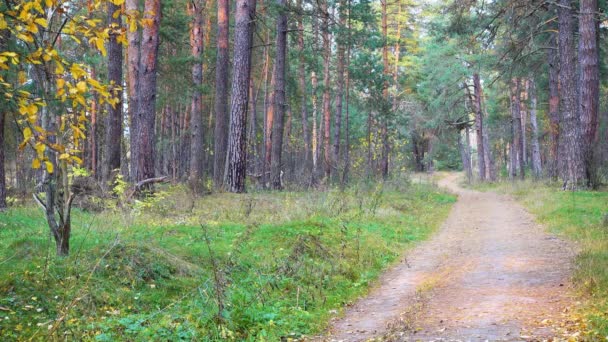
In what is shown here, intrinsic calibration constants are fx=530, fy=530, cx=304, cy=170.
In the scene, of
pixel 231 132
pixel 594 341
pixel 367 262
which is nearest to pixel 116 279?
pixel 367 262

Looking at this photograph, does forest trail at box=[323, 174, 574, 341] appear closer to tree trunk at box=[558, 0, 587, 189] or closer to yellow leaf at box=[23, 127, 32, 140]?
yellow leaf at box=[23, 127, 32, 140]

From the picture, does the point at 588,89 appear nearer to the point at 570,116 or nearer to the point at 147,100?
the point at 570,116

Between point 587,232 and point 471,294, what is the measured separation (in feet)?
15.1

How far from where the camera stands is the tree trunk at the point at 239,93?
15539mm

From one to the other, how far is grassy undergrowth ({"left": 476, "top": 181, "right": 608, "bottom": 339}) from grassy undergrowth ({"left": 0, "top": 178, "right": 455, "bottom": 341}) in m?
2.82

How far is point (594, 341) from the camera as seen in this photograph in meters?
4.53

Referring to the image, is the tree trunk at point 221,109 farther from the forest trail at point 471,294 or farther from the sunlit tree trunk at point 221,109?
the forest trail at point 471,294

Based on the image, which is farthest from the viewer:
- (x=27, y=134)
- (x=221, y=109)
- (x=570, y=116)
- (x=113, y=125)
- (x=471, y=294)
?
(x=221, y=109)

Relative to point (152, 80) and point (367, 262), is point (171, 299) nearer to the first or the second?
point (367, 262)

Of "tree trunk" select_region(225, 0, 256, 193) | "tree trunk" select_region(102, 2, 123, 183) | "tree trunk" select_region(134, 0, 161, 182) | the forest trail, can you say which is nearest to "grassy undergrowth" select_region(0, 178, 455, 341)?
the forest trail

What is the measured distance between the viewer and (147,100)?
43.5ft

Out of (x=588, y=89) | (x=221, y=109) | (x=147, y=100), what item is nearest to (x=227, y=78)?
(x=221, y=109)

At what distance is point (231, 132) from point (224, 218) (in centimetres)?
459

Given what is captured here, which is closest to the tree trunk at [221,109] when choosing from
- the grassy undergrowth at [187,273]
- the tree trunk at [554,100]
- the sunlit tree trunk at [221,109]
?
the sunlit tree trunk at [221,109]
